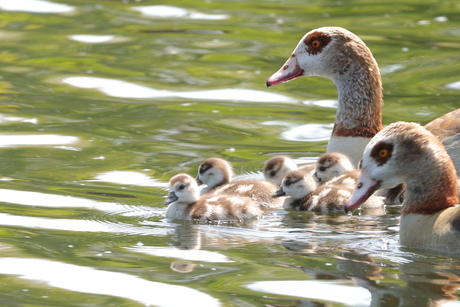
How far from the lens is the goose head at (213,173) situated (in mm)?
9109

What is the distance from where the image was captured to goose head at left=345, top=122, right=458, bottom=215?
706 centimetres

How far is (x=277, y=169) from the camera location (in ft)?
30.3

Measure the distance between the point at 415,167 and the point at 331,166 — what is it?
185 cm

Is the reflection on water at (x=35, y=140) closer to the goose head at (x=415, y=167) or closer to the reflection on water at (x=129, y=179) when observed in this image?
the reflection on water at (x=129, y=179)

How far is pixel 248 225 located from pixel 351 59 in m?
2.60

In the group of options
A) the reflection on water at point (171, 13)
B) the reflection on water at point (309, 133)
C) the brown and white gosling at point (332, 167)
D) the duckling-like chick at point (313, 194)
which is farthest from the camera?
the reflection on water at point (171, 13)

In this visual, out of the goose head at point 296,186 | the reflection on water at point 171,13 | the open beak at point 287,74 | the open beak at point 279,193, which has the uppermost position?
the reflection on water at point 171,13

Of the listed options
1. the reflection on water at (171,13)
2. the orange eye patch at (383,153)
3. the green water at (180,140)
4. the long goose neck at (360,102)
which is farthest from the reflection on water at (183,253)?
the reflection on water at (171,13)

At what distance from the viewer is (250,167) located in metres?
10.3

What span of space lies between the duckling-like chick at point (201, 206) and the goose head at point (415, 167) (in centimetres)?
125

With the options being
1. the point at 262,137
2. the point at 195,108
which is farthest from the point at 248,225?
the point at 195,108

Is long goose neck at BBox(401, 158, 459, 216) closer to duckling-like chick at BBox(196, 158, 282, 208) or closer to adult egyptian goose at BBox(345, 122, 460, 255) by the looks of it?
adult egyptian goose at BBox(345, 122, 460, 255)

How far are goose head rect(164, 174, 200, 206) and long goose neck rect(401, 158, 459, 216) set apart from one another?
6.52ft

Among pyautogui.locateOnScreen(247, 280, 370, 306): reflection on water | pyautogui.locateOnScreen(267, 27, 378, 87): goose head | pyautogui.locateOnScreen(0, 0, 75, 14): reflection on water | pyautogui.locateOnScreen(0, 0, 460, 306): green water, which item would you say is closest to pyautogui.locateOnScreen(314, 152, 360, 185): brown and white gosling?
pyautogui.locateOnScreen(0, 0, 460, 306): green water
